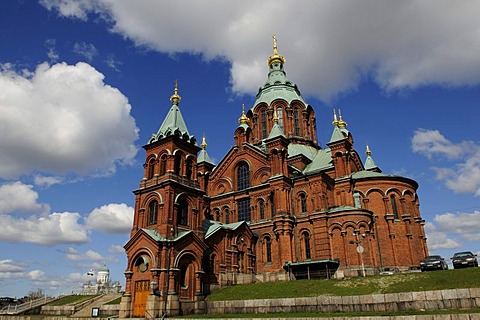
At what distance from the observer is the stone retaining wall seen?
1917 cm

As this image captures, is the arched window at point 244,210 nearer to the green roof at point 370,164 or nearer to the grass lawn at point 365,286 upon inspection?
the grass lawn at point 365,286

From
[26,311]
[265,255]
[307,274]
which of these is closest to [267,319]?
[307,274]

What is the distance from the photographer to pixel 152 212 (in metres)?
31.3

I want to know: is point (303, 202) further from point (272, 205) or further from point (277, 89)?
point (277, 89)

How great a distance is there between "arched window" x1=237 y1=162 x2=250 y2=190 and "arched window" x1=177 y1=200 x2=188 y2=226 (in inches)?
470

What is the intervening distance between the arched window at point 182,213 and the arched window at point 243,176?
11.9 m

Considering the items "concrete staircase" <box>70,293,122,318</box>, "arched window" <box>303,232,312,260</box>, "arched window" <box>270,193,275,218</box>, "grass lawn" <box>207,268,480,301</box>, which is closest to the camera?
"grass lawn" <box>207,268,480,301</box>

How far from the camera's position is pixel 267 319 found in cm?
1992

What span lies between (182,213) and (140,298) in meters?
7.49

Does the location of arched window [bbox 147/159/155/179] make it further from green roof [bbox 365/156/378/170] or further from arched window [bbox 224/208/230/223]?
green roof [bbox 365/156/378/170]

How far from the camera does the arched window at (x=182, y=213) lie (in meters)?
31.2

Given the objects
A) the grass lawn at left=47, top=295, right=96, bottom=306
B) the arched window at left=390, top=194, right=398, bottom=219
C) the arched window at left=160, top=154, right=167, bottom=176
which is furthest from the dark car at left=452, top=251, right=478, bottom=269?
the grass lawn at left=47, top=295, right=96, bottom=306

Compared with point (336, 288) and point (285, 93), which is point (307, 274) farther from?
point (285, 93)

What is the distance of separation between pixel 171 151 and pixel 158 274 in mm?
10352
